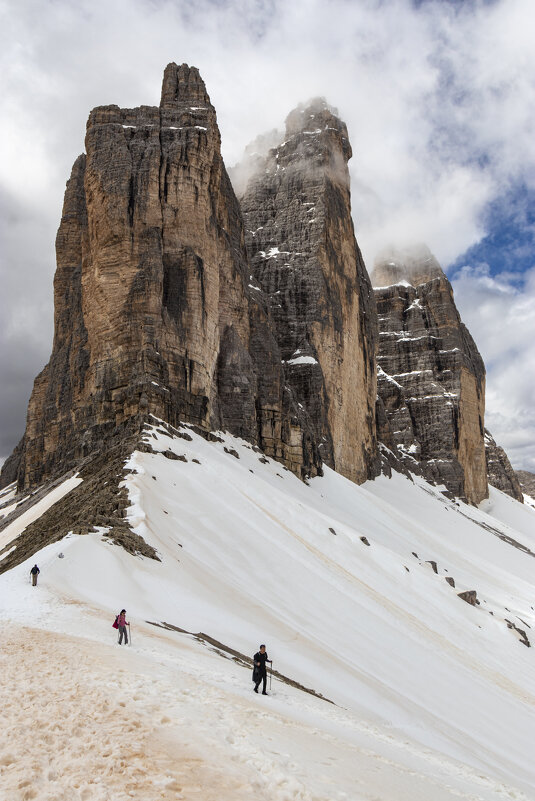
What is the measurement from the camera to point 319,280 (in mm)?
74812

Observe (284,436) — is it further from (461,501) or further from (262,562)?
(461,501)

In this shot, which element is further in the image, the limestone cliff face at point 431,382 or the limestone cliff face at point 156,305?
the limestone cliff face at point 431,382

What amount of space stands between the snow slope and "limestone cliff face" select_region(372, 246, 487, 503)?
66.4m

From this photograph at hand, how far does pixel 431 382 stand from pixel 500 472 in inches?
1639

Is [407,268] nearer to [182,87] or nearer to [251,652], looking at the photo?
[182,87]

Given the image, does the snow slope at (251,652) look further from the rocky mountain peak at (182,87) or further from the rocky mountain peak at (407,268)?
the rocky mountain peak at (407,268)

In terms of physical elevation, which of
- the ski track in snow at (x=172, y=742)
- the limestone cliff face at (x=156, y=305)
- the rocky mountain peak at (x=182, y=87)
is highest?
the rocky mountain peak at (x=182, y=87)

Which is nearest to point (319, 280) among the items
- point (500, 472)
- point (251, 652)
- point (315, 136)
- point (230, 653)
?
point (315, 136)


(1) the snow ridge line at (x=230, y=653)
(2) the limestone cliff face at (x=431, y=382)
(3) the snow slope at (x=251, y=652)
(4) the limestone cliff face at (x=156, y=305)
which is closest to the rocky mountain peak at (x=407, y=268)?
(2) the limestone cliff face at (x=431, y=382)

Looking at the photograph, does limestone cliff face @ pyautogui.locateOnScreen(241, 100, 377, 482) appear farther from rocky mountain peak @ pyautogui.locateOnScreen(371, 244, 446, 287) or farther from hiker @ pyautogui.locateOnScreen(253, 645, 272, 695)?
hiker @ pyautogui.locateOnScreen(253, 645, 272, 695)

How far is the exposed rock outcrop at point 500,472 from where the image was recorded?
462 ft

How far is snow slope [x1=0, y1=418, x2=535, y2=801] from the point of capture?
21.9 feet

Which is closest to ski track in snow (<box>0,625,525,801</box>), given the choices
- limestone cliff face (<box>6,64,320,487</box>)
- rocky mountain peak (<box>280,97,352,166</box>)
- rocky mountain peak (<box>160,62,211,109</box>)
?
limestone cliff face (<box>6,64,320,487</box>)

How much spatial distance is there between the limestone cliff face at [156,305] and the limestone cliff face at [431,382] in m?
51.4
